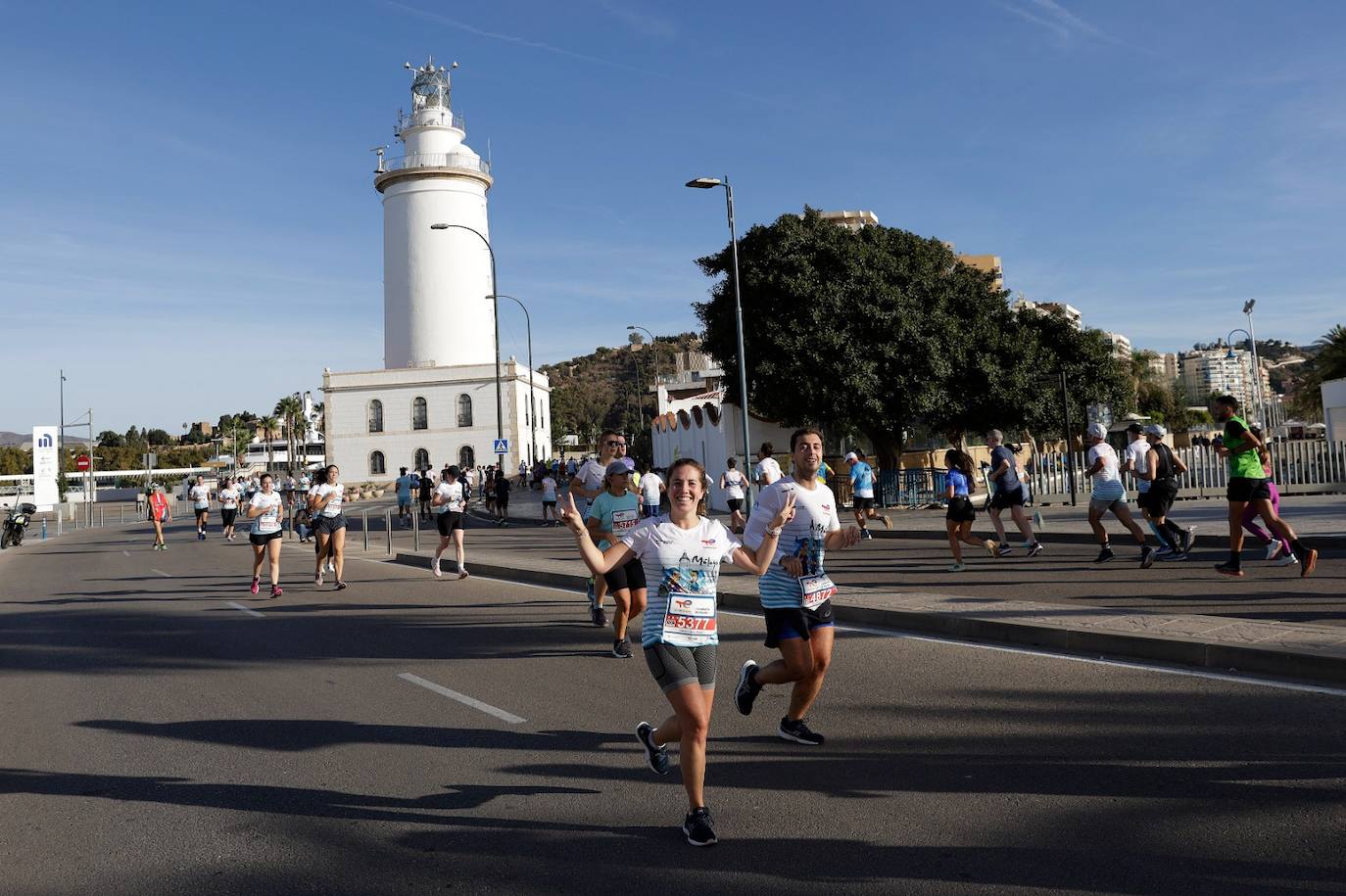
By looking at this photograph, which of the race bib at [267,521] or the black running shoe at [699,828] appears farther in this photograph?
the race bib at [267,521]

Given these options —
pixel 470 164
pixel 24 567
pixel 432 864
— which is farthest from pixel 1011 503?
pixel 470 164

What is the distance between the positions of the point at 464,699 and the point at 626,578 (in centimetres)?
211

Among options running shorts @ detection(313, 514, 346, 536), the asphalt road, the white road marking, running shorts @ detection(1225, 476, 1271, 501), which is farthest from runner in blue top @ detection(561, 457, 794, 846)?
running shorts @ detection(313, 514, 346, 536)

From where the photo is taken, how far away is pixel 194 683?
868 centimetres

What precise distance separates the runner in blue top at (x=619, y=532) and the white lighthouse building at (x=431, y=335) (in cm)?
5775

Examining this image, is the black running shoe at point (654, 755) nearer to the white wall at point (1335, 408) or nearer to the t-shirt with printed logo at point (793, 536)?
the t-shirt with printed logo at point (793, 536)

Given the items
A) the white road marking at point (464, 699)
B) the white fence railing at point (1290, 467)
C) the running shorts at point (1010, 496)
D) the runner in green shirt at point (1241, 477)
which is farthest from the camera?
the white fence railing at point (1290, 467)

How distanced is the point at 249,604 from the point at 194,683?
5862mm

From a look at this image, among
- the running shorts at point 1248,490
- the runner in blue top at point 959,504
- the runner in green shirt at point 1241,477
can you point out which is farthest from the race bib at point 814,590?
the runner in blue top at point 959,504

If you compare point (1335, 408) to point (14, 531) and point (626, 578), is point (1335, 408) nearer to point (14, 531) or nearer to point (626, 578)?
point (626, 578)

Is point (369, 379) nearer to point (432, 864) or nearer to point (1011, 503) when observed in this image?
point (1011, 503)

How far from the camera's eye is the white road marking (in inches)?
276

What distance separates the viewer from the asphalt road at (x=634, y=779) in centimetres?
432

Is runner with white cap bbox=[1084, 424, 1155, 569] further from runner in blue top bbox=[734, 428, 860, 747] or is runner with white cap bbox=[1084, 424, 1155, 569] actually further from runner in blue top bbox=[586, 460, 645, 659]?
runner in blue top bbox=[734, 428, 860, 747]
